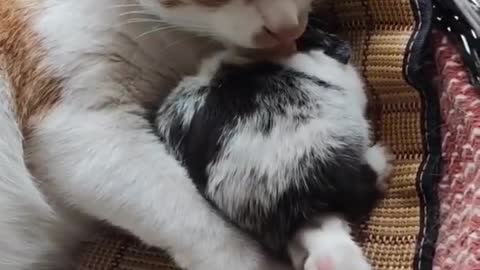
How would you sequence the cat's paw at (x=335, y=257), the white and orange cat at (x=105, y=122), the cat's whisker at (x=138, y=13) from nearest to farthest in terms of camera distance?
the cat's paw at (x=335, y=257) < the white and orange cat at (x=105, y=122) < the cat's whisker at (x=138, y=13)

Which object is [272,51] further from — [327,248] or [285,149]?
[327,248]

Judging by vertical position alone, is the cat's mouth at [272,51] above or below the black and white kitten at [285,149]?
above

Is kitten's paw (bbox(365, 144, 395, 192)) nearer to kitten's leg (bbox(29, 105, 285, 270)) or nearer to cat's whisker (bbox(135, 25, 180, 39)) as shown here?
kitten's leg (bbox(29, 105, 285, 270))

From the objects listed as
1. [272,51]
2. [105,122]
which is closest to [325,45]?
[272,51]

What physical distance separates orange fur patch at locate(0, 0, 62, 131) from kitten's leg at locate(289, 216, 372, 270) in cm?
38

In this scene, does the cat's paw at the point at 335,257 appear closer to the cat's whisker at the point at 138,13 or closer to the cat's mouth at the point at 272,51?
the cat's mouth at the point at 272,51

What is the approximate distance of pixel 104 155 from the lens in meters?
1.14

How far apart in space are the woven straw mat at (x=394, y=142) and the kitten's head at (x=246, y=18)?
0.17 m

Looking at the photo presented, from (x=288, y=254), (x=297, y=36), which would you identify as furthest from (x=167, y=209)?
(x=297, y=36)

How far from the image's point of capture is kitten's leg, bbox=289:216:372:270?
100cm

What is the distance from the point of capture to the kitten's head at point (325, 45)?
1.15 m

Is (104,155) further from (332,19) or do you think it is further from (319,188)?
(332,19)

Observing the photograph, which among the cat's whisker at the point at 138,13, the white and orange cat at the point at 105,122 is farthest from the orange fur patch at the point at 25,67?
the cat's whisker at the point at 138,13

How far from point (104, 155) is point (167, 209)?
0.36 ft
